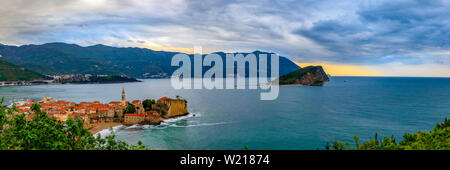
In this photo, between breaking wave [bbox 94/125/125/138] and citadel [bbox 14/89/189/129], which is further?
citadel [bbox 14/89/189/129]

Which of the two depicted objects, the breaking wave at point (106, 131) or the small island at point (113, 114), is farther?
the small island at point (113, 114)

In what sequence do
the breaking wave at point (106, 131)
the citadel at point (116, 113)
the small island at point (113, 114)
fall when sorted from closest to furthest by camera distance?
the breaking wave at point (106, 131), the small island at point (113, 114), the citadel at point (116, 113)

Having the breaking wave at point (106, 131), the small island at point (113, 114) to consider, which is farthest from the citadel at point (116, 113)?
the breaking wave at point (106, 131)

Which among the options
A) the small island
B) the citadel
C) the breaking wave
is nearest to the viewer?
the breaking wave

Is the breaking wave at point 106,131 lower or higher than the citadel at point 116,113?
lower

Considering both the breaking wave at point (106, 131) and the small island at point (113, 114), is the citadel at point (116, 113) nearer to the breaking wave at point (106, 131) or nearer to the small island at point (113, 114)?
the small island at point (113, 114)

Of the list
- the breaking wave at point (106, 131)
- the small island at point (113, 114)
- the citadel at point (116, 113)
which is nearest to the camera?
the breaking wave at point (106, 131)

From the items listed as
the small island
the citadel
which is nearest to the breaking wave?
the small island

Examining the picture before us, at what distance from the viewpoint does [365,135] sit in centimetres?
5434

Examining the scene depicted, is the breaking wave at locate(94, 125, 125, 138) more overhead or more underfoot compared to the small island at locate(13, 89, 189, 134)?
more underfoot

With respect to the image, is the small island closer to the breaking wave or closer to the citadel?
the citadel

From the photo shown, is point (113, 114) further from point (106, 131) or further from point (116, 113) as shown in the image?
point (106, 131)
